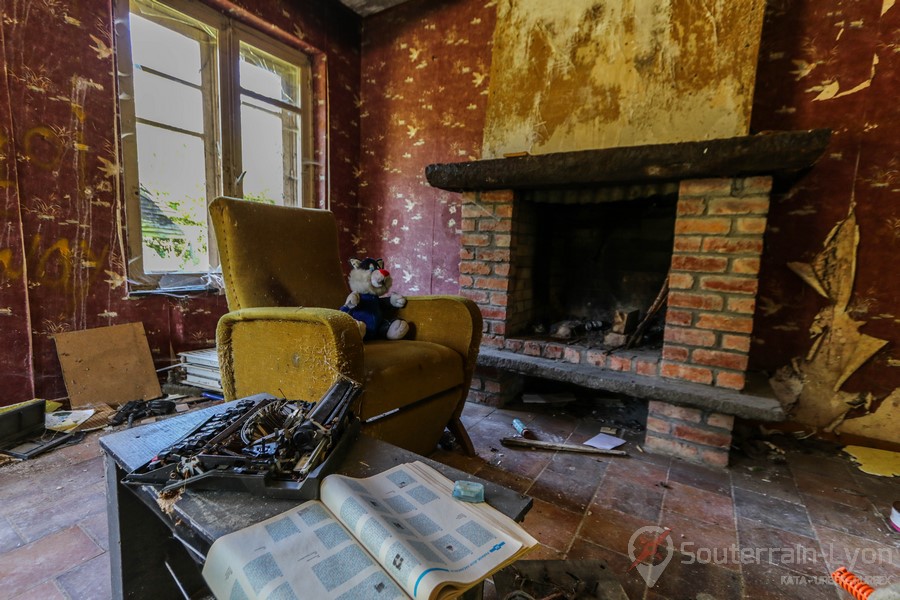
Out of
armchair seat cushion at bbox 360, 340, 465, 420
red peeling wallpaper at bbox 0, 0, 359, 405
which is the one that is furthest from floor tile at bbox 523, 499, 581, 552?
red peeling wallpaper at bbox 0, 0, 359, 405

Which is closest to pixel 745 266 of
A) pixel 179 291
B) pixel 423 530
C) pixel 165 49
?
pixel 423 530

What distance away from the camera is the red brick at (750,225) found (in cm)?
158

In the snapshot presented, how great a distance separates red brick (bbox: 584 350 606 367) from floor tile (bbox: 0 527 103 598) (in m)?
1.87

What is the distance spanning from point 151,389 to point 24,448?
58 cm

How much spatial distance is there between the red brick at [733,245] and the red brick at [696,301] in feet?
0.62

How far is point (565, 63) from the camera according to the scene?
197 centimetres

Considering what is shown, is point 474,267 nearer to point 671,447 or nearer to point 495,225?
point 495,225

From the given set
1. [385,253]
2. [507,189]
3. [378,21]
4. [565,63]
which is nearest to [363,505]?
[507,189]

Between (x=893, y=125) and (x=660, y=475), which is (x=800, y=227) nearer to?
(x=893, y=125)

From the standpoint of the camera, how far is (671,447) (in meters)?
1.78

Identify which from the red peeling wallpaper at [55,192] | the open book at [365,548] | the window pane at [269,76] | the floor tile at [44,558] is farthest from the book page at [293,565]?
the window pane at [269,76]

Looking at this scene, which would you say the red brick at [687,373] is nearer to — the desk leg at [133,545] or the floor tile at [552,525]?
the floor tile at [552,525]

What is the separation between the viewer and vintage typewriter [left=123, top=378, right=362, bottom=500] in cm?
66

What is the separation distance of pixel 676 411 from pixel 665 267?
2.90ft
